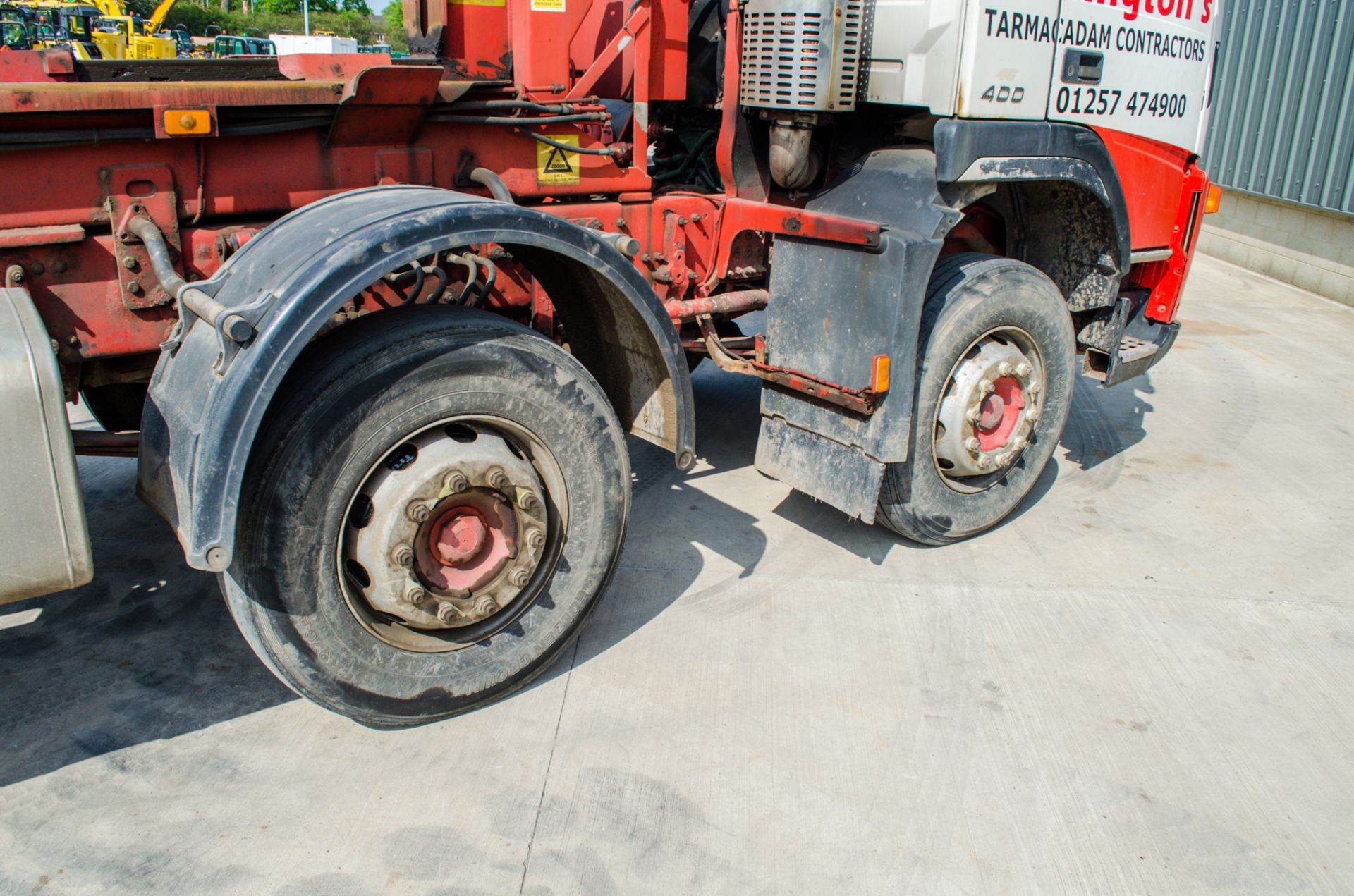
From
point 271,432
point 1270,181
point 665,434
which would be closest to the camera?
point 271,432

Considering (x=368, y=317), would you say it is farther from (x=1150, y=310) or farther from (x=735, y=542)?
(x=1150, y=310)

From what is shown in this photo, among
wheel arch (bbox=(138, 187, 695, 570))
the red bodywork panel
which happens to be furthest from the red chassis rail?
the red bodywork panel

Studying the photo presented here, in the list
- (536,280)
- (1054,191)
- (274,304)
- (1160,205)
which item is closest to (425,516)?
(274,304)

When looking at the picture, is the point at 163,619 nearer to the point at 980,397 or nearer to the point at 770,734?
the point at 770,734

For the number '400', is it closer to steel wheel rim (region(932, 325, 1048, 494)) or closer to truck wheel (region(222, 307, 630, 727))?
steel wheel rim (region(932, 325, 1048, 494))

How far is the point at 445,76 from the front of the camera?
4.25 m

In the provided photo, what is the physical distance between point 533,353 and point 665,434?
673mm

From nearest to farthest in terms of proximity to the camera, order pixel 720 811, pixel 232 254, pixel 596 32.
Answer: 1. pixel 720 811
2. pixel 232 254
3. pixel 596 32

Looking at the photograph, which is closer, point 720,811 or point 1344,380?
point 720,811

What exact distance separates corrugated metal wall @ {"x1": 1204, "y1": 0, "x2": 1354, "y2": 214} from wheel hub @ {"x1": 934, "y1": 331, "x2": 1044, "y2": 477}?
6462mm

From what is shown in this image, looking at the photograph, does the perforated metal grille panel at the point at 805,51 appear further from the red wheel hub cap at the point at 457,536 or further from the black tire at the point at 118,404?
the black tire at the point at 118,404

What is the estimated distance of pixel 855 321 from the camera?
11.9 feet

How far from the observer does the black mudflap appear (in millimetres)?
3537

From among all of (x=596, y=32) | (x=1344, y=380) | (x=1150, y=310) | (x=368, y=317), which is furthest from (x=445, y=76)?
(x=1344, y=380)
